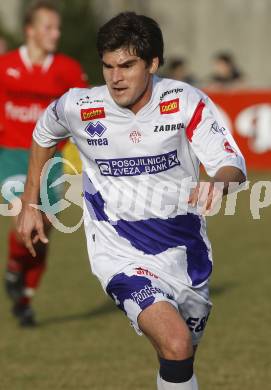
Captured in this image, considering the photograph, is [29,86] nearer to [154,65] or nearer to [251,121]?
[154,65]

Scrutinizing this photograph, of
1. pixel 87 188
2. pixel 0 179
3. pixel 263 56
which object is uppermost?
pixel 87 188

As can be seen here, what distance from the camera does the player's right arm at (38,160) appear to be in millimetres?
6344

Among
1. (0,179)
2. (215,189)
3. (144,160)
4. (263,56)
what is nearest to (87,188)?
(144,160)

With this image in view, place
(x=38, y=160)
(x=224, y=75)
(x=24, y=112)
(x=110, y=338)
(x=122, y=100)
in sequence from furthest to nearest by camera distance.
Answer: (x=224, y=75) → (x=24, y=112) → (x=110, y=338) → (x=38, y=160) → (x=122, y=100)

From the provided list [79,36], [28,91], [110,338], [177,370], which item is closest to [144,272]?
[177,370]

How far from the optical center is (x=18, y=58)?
10.7 metres

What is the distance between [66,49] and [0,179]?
97.7 feet

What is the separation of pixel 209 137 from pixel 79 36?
114 ft

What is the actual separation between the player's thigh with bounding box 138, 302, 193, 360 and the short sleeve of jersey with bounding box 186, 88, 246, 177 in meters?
0.73

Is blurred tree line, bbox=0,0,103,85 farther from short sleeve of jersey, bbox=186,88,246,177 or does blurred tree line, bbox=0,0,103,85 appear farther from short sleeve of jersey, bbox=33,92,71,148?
short sleeve of jersey, bbox=186,88,246,177

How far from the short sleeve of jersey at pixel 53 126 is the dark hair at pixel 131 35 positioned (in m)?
0.49

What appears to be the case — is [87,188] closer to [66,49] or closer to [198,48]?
[66,49]

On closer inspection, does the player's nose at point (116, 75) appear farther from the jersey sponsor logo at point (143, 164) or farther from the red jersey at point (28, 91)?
the red jersey at point (28, 91)

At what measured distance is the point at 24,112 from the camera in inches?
412
